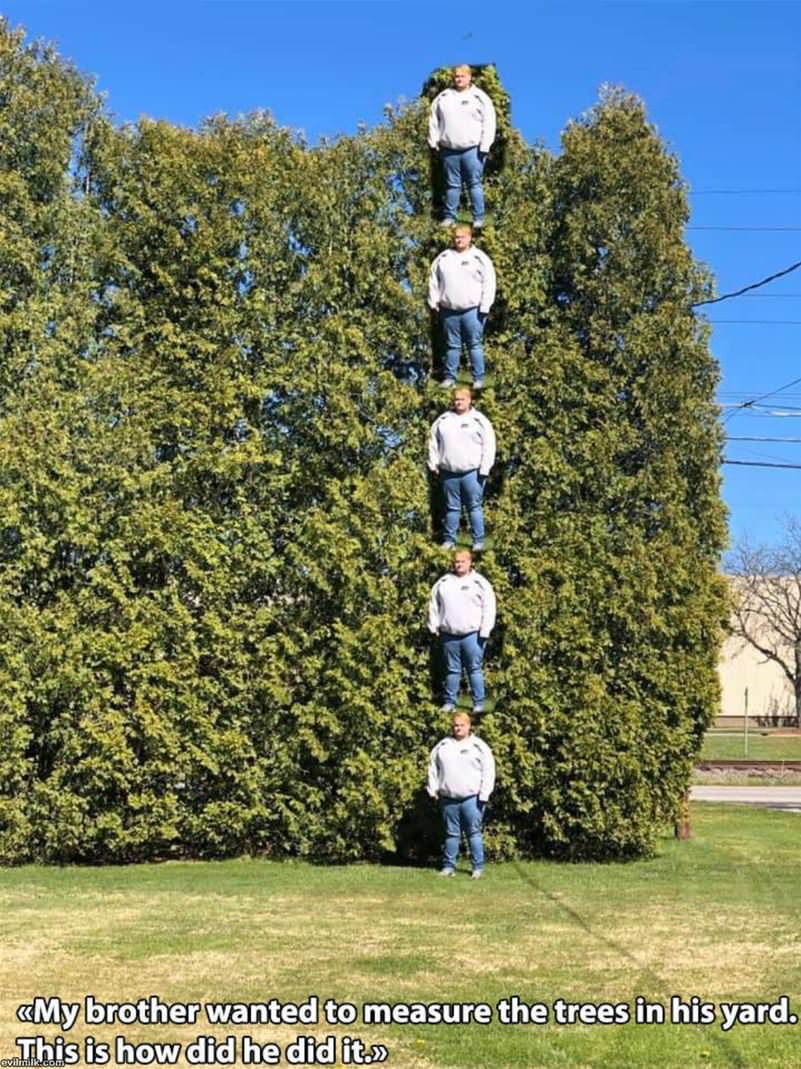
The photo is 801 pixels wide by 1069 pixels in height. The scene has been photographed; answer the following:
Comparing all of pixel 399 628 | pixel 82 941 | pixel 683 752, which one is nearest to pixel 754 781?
pixel 683 752

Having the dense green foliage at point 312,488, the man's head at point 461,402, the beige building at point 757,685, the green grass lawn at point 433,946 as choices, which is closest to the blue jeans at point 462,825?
the green grass lawn at point 433,946

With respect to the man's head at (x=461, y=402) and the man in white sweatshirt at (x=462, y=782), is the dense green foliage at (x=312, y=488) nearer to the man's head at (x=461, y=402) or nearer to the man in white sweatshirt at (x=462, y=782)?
the man's head at (x=461, y=402)

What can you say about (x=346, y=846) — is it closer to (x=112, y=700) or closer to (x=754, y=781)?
(x=112, y=700)

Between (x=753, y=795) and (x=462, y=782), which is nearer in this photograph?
(x=462, y=782)

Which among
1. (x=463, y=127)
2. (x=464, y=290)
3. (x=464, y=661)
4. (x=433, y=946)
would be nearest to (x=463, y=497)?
(x=464, y=661)

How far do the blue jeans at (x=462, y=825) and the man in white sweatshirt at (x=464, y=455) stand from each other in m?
2.20

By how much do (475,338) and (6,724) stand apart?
527 centimetres

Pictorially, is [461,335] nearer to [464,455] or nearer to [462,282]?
[462,282]

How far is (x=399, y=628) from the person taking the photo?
10.3 metres

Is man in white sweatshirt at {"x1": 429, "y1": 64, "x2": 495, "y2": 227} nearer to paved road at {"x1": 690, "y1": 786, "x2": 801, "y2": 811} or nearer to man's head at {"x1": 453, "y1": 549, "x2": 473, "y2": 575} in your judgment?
man's head at {"x1": 453, "y1": 549, "x2": 473, "y2": 575}

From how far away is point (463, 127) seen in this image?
1003 centimetres

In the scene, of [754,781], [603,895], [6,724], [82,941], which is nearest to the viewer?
[82,941]

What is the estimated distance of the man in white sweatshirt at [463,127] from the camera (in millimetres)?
9992

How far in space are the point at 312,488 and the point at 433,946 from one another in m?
4.86
